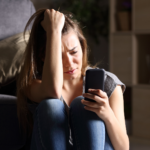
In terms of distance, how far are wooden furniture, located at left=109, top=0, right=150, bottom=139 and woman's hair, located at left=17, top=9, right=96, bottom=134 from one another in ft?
3.18

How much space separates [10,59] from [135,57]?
1175 millimetres

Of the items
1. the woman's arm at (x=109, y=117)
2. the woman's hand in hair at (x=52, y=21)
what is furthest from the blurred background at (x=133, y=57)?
the woman's arm at (x=109, y=117)

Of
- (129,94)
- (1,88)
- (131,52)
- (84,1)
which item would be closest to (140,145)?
(129,94)

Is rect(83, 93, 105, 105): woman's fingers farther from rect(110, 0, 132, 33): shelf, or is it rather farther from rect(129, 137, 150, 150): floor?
rect(110, 0, 132, 33): shelf

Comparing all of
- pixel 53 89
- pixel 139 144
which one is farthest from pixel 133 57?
pixel 53 89

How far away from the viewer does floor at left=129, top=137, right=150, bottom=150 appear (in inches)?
78.0

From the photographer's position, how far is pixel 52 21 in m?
1.06

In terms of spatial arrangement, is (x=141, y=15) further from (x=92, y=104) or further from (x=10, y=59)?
(x=92, y=104)

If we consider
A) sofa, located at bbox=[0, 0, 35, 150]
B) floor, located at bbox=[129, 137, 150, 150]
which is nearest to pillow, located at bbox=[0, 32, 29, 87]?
sofa, located at bbox=[0, 0, 35, 150]

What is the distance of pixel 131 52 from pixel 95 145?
139 cm

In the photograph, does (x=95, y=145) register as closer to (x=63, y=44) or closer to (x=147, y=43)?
(x=63, y=44)

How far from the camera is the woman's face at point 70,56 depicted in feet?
3.66

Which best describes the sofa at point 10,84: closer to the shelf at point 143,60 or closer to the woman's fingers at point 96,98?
the woman's fingers at point 96,98

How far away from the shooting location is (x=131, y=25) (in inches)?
85.8
